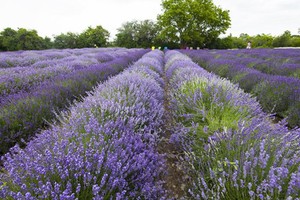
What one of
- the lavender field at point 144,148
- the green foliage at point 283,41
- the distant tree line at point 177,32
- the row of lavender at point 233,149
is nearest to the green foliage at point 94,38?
the distant tree line at point 177,32

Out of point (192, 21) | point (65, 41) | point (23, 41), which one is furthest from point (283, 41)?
point (23, 41)

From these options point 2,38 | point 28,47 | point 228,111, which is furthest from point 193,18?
point 228,111

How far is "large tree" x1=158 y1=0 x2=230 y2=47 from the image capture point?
34.1 meters

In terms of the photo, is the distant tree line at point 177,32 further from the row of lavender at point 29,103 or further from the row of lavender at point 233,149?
the row of lavender at point 233,149

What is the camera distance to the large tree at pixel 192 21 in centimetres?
3412

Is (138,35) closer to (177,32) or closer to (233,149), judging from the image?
(177,32)

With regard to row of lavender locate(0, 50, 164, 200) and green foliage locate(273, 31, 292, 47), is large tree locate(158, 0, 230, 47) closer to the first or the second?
green foliage locate(273, 31, 292, 47)

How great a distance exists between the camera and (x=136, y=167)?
58.8 inches

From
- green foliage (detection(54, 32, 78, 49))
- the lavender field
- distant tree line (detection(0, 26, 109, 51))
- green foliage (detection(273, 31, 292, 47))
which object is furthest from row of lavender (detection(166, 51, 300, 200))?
green foliage (detection(273, 31, 292, 47))

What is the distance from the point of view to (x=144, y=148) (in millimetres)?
1862

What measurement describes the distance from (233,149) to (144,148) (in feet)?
2.32

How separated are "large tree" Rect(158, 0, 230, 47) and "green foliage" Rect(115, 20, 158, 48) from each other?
328 centimetres

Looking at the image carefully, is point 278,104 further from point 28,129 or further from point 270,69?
point 28,129

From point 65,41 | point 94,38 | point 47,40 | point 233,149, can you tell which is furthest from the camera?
point 94,38
